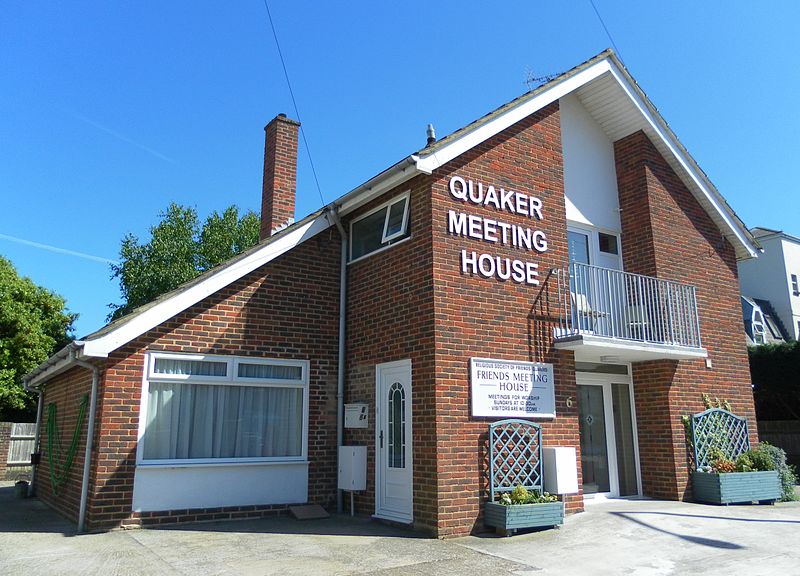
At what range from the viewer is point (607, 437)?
1151 cm

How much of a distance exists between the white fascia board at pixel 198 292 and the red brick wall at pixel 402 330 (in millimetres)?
983

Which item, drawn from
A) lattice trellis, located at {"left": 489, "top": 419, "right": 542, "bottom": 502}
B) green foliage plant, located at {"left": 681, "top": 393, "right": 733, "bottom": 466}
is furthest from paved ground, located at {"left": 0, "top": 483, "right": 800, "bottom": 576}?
green foliage plant, located at {"left": 681, "top": 393, "right": 733, "bottom": 466}

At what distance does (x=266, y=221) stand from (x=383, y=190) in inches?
161

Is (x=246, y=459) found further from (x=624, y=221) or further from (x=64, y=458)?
(x=624, y=221)

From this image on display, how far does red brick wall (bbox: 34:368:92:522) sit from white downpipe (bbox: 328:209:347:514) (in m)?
3.75

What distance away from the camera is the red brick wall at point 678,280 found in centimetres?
1133

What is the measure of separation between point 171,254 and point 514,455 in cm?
2458

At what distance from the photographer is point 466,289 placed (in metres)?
9.20

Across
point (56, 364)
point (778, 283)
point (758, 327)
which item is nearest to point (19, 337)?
point (56, 364)

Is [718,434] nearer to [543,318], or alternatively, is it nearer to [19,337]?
[543,318]

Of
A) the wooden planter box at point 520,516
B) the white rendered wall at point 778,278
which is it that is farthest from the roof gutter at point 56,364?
the white rendered wall at point 778,278

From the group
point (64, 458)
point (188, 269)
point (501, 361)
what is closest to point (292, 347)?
point (501, 361)

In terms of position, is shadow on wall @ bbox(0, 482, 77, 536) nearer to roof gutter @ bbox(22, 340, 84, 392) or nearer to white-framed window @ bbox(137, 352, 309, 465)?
white-framed window @ bbox(137, 352, 309, 465)

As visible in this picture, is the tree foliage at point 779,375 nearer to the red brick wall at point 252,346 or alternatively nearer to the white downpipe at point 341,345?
the white downpipe at point 341,345
